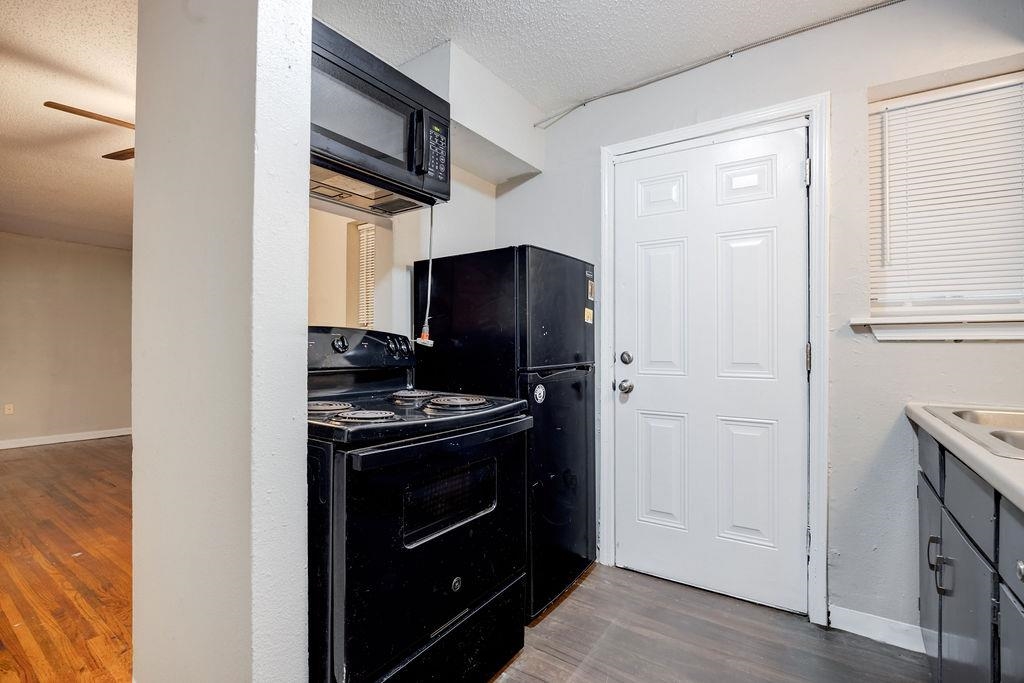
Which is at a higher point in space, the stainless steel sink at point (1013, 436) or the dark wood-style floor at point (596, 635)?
the stainless steel sink at point (1013, 436)

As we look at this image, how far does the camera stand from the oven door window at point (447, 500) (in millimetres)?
1167

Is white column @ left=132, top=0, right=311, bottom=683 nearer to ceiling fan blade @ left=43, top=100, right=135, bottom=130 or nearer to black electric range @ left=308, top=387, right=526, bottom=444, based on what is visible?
black electric range @ left=308, top=387, right=526, bottom=444

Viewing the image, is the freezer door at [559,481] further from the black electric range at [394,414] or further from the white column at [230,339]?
the white column at [230,339]

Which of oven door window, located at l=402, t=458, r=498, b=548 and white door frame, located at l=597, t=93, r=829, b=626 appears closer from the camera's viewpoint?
oven door window, located at l=402, t=458, r=498, b=548

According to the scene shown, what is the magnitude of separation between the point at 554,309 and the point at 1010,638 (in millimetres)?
1559

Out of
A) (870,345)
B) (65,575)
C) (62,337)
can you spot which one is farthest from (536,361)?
(62,337)

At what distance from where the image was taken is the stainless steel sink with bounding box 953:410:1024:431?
151 cm

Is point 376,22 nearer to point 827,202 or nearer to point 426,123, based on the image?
point 426,123

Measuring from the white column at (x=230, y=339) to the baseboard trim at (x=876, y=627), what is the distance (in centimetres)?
198

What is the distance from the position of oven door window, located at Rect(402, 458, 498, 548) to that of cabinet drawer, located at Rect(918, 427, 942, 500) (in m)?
1.27

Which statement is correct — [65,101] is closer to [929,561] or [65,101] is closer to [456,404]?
[456,404]

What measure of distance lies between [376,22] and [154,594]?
2110 mm

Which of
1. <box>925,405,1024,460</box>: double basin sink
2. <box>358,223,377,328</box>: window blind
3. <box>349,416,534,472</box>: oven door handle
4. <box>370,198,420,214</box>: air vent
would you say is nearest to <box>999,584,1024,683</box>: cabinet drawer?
<box>925,405,1024,460</box>: double basin sink

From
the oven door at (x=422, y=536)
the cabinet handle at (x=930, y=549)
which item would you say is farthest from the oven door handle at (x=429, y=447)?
the cabinet handle at (x=930, y=549)
